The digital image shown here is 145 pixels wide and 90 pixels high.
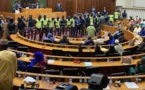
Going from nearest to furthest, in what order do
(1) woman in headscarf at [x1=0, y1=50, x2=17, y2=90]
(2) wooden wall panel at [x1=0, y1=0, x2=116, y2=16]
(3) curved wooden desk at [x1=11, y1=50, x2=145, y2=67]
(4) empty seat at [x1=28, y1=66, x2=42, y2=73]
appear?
(1) woman in headscarf at [x1=0, y1=50, x2=17, y2=90] < (4) empty seat at [x1=28, y1=66, x2=42, y2=73] < (3) curved wooden desk at [x1=11, y1=50, x2=145, y2=67] < (2) wooden wall panel at [x1=0, y1=0, x2=116, y2=16]

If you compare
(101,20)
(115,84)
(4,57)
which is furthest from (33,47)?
(101,20)

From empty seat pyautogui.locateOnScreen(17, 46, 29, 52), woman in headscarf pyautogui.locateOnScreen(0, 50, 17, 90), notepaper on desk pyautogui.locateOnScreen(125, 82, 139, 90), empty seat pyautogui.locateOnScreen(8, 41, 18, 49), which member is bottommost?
notepaper on desk pyautogui.locateOnScreen(125, 82, 139, 90)

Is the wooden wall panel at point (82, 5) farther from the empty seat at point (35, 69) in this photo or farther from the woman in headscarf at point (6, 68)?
the woman in headscarf at point (6, 68)

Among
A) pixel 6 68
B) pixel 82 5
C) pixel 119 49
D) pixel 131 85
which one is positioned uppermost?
pixel 82 5

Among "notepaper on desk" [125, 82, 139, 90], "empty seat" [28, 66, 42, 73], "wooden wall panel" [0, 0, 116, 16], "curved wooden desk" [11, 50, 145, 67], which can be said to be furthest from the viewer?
"wooden wall panel" [0, 0, 116, 16]

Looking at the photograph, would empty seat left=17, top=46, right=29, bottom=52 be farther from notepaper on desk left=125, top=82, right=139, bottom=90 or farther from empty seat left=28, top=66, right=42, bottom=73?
notepaper on desk left=125, top=82, right=139, bottom=90

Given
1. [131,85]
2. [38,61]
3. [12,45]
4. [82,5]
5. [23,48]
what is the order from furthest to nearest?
[82,5] < [12,45] < [23,48] < [38,61] < [131,85]

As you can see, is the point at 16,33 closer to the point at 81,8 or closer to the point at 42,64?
the point at 42,64

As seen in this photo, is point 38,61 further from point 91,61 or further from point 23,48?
point 23,48

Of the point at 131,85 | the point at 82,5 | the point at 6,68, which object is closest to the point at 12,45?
the point at 131,85

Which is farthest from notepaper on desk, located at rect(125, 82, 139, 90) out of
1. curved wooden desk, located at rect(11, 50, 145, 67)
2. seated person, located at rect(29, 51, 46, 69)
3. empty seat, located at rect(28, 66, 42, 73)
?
seated person, located at rect(29, 51, 46, 69)

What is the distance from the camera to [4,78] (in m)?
4.89

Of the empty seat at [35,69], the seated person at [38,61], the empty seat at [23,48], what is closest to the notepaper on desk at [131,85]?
the empty seat at [35,69]

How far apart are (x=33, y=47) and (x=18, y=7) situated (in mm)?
10478
